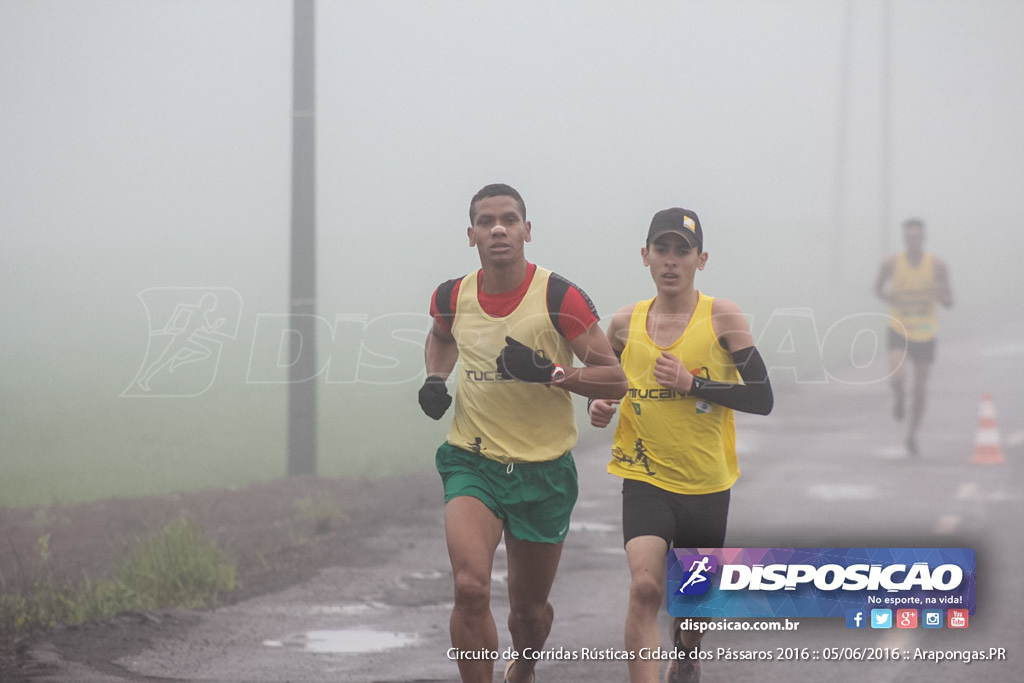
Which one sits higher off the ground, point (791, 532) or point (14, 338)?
point (14, 338)

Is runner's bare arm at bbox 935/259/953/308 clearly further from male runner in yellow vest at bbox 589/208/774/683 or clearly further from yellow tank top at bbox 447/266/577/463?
yellow tank top at bbox 447/266/577/463

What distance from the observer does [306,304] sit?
8625 millimetres

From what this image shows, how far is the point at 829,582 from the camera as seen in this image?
5.23 metres

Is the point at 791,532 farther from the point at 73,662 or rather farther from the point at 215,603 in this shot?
the point at 73,662

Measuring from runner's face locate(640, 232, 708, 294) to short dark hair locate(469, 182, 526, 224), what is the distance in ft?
1.85

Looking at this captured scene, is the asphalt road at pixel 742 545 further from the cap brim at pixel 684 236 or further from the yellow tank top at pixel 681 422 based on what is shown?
the cap brim at pixel 684 236

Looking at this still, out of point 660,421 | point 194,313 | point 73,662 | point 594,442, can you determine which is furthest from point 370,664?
point 594,442

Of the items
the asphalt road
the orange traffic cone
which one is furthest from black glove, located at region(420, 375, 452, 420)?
the orange traffic cone

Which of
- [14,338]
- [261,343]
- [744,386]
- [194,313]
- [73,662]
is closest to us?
[744,386]

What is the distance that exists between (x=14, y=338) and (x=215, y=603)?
2.30 metres

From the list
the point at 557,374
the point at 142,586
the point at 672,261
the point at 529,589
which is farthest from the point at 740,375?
the point at 142,586
